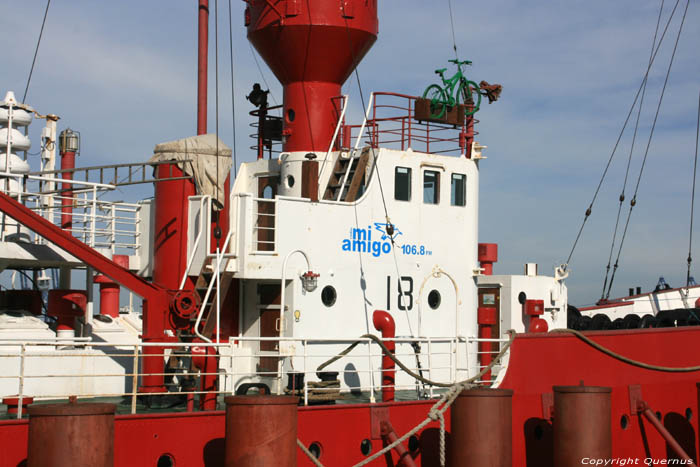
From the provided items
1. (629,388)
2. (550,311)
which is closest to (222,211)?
(629,388)

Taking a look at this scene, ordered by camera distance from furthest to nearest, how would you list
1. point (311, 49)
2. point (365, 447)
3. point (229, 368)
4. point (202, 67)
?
point (311, 49)
point (202, 67)
point (229, 368)
point (365, 447)

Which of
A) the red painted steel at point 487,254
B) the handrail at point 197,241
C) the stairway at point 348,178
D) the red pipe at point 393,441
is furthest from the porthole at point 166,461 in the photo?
the red painted steel at point 487,254

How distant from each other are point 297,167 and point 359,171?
4.17ft

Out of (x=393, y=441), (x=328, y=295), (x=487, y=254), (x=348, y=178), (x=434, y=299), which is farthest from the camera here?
(x=487, y=254)

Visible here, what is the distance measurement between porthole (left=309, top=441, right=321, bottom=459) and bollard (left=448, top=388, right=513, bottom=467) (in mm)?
1831

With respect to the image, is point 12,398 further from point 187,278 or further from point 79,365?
point 187,278

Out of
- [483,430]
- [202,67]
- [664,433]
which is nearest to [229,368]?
[483,430]

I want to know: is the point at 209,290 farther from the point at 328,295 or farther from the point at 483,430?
the point at 483,430

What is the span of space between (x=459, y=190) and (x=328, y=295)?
11.7 ft

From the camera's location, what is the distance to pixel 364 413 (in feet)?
41.1

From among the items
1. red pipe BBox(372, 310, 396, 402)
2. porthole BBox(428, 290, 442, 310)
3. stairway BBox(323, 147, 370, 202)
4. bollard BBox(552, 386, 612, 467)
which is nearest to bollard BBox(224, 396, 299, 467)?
red pipe BBox(372, 310, 396, 402)

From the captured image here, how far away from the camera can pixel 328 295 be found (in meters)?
15.0

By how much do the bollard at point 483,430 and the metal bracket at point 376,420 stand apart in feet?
3.48

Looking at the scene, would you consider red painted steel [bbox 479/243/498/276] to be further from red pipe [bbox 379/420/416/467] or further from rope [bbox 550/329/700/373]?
red pipe [bbox 379/420/416/467]
